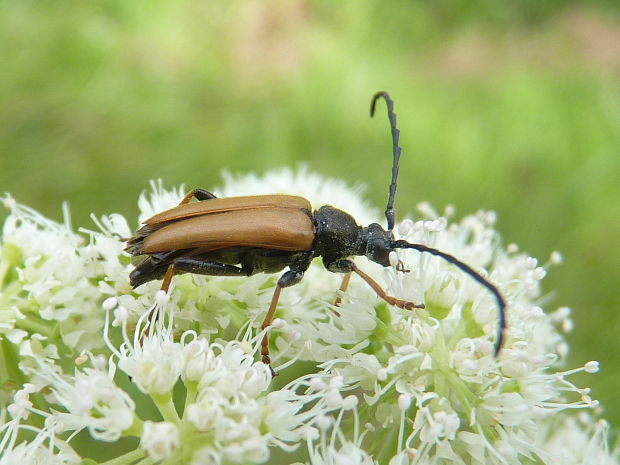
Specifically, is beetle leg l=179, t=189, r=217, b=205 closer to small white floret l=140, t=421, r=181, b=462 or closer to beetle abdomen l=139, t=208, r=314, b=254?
beetle abdomen l=139, t=208, r=314, b=254

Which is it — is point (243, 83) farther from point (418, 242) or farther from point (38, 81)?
point (418, 242)

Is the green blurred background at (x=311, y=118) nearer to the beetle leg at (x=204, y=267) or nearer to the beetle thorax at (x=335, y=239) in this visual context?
the beetle thorax at (x=335, y=239)

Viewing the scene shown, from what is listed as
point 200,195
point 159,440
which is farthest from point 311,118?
point 159,440

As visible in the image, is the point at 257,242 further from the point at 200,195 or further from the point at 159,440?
the point at 159,440

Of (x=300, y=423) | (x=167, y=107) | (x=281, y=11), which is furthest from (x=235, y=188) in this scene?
(x=281, y=11)

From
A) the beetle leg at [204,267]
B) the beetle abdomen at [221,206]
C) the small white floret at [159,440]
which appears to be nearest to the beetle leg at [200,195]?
the beetle abdomen at [221,206]
